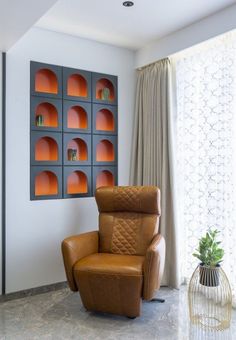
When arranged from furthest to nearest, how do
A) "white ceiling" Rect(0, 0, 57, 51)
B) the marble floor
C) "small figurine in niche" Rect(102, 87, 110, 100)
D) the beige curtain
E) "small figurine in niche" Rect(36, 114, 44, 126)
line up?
"small figurine in niche" Rect(102, 87, 110, 100)
the beige curtain
"small figurine in niche" Rect(36, 114, 44, 126)
the marble floor
"white ceiling" Rect(0, 0, 57, 51)

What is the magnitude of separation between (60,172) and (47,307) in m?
1.31

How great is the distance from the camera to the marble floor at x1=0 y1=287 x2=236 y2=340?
2.47 metres

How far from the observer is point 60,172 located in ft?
11.3

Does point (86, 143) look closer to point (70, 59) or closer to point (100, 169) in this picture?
point (100, 169)

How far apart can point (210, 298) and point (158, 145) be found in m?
1.61

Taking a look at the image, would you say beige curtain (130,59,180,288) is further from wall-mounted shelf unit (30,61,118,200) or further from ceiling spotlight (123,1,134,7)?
ceiling spotlight (123,1,134,7)

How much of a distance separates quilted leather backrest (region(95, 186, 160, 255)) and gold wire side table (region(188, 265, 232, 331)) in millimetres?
621

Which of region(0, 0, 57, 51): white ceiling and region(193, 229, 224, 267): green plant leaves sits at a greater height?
region(0, 0, 57, 51): white ceiling

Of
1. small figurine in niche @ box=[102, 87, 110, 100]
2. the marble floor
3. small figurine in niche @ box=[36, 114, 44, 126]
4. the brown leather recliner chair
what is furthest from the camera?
small figurine in niche @ box=[102, 87, 110, 100]

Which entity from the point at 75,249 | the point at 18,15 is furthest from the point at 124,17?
the point at 75,249

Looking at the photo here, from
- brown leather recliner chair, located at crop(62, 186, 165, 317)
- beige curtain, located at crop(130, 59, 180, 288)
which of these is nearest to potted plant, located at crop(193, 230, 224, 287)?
brown leather recliner chair, located at crop(62, 186, 165, 317)

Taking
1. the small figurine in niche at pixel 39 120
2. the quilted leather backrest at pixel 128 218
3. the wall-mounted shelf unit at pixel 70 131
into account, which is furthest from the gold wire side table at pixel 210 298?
the small figurine in niche at pixel 39 120

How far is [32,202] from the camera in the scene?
10.7ft

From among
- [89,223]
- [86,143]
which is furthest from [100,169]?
[89,223]
